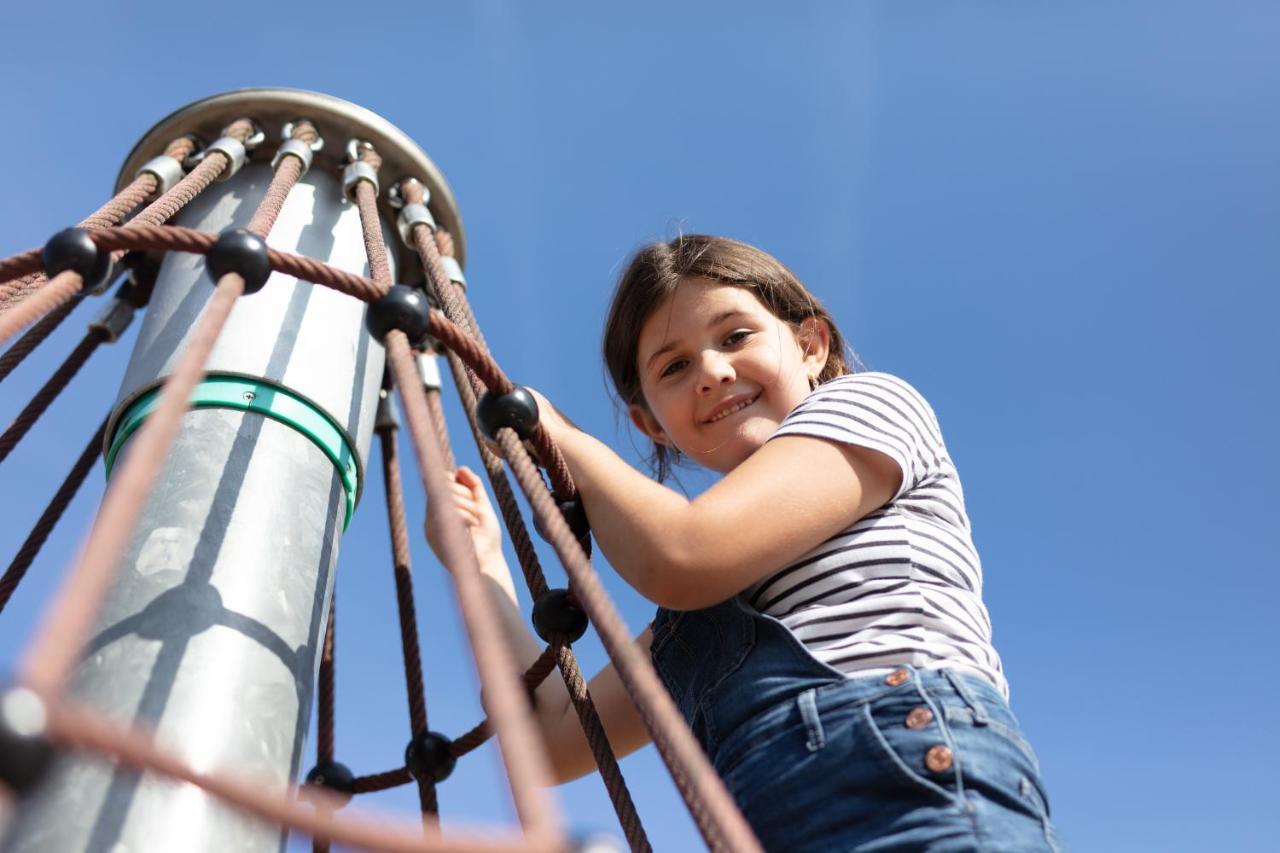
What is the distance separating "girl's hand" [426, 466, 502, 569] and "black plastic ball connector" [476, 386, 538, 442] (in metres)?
0.44

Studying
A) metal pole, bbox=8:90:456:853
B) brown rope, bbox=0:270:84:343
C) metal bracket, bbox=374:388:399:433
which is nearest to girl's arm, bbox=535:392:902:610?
metal pole, bbox=8:90:456:853

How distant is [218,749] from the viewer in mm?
986

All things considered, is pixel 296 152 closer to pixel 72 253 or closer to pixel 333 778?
pixel 72 253

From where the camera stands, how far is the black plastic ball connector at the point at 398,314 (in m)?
1.16

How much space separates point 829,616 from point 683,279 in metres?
0.65

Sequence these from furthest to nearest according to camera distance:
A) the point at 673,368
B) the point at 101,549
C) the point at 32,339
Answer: the point at 32,339, the point at 673,368, the point at 101,549

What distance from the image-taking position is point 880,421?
119 cm

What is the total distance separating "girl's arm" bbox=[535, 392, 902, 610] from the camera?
1.05m

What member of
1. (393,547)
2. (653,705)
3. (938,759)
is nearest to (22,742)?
(653,705)

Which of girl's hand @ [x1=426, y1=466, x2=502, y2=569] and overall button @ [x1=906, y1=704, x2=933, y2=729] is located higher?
girl's hand @ [x1=426, y1=466, x2=502, y2=569]

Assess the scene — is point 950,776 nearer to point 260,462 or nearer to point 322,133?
point 260,462

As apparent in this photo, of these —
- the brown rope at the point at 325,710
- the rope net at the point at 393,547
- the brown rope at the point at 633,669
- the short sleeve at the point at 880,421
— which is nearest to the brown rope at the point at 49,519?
the rope net at the point at 393,547

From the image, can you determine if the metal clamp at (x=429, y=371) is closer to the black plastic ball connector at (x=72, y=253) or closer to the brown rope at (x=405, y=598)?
the brown rope at (x=405, y=598)

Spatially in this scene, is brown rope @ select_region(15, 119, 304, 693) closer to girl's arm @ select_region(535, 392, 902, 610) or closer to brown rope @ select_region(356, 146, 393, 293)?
brown rope @ select_region(356, 146, 393, 293)
